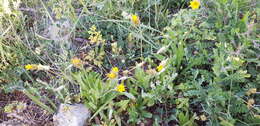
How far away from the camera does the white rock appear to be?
1604 mm

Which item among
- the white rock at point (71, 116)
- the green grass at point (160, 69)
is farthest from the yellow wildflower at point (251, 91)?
the white rock at point (71, 116)

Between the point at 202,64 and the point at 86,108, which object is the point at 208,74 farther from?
the point at 86,108

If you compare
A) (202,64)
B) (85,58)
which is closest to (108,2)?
(85,58)

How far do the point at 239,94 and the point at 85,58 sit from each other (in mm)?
1095

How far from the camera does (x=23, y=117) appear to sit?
1.72m

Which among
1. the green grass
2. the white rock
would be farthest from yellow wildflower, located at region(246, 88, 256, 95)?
the white rock

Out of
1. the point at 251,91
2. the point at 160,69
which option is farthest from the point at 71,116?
the point at 251,91

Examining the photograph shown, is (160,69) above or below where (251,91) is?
above

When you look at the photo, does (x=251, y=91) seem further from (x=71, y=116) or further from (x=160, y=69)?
(x=71, y=116)

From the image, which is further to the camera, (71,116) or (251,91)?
(71,116)

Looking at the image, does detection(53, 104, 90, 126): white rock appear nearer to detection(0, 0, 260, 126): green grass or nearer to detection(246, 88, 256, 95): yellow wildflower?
detection(0, 0, 260, 126): green grass

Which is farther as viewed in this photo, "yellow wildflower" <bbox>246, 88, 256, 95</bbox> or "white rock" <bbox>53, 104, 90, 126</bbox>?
"white rock" <bbox>53, 104, 90, 126</bbox>

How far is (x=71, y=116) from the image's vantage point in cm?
161

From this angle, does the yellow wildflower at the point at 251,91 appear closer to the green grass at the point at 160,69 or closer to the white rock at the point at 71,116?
the green grass at the point at 160,69
